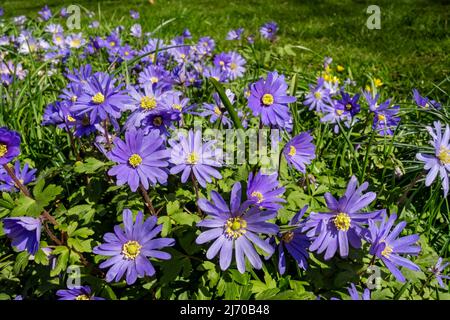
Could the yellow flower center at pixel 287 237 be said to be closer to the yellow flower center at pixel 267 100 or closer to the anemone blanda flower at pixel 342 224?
the anemone blanda flower at pixel 342 224

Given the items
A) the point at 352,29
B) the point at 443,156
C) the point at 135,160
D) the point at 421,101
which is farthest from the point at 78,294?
the point at 352,29

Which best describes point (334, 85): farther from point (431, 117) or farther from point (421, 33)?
point (421, 33)

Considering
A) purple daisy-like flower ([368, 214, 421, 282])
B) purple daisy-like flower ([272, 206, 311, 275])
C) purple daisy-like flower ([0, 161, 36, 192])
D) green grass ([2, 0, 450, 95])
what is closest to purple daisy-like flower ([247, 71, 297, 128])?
purple daisy-like flower ([272, 206, 311, 275])

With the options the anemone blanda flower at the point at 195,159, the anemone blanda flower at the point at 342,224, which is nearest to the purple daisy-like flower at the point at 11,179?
the anemone blanda flower at the point at 195,159

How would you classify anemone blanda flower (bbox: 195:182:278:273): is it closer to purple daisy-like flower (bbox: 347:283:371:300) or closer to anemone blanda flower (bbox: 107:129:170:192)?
anemone blanda flower (bbox: 107:129:170:192)

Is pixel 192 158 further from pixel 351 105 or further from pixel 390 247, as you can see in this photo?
pixel 351 105
